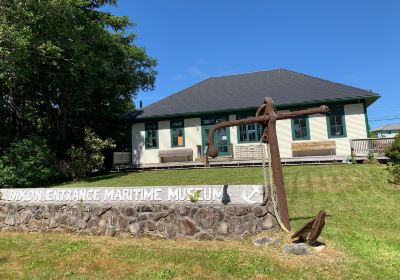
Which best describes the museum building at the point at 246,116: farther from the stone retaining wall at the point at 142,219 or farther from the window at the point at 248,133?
the stone retaining wall at the point at 142,219

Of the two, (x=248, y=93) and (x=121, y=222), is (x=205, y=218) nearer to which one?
(x=121, y=222)

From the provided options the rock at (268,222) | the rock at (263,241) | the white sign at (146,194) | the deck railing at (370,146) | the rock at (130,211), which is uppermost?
the deck railing at (370,146)

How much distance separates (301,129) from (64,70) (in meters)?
14.7

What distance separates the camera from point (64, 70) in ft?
70.9

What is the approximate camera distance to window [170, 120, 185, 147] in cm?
2547

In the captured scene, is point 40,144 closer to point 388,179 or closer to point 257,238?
point 257,238

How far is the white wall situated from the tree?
3571mm

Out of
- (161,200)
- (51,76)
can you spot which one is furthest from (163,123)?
(161,200)

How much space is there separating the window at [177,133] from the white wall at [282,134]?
Result: 0.81 ft

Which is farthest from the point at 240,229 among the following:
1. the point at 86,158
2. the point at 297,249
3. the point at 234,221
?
the point at 86,158

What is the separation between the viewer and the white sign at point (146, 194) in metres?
8.10

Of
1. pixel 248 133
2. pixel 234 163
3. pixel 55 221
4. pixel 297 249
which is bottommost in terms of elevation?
pixel 297 249

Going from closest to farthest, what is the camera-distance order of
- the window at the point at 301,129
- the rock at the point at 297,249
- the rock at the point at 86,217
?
1. the rock at the point at 297,249
2. the rock at the point at 86,217
3. the window at the point at 301,129

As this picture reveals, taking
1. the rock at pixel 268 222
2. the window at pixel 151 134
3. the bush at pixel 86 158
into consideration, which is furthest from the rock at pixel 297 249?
the window at pixel 151 134
